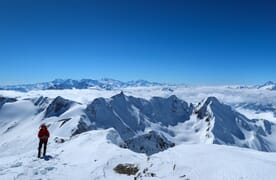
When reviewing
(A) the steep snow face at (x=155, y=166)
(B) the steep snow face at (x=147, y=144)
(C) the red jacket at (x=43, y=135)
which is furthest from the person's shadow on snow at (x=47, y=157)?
(B) the steep snow face at (x=147, y=144)

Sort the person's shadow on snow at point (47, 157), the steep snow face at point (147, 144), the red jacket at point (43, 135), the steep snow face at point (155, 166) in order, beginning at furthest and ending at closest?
the steep snow face at point (147, 144)
the red jacket at point (43, 135)
the person's shadow on snow at point (47, 157)
the steep snow face at point (155, 166)

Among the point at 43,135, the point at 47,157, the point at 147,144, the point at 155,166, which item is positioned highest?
the point at 43,135

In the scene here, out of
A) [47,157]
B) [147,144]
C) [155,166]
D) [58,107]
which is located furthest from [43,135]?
[58,107]

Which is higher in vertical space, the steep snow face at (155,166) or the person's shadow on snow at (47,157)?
the steep snow face at (155,166)

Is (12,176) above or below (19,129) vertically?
above

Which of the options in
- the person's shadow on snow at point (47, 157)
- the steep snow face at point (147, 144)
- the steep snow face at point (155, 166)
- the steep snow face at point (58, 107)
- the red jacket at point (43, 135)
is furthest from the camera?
the steep snow face at point (58, 107)

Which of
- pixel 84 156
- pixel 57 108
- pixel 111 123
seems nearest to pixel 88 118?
pixel 111 123

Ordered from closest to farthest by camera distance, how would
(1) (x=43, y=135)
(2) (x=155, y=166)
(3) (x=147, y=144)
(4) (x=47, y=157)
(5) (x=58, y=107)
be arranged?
(2) (x=155, y=166) → (4) (x=47, y=157) → (1) (x=43, y=135) → (3) (x=147, y=144) → (5) (x=58, y=107)

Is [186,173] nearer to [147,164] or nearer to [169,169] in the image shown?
[169,169]

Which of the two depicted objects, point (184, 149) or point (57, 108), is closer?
point (184, 149)

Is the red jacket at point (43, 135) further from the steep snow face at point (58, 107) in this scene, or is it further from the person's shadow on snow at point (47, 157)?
the steep snow face at point (58, 107)

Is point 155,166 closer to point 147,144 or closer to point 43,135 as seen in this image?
point 43,135
